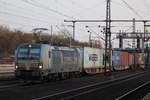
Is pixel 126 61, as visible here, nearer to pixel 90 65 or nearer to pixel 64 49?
pixel 90 65

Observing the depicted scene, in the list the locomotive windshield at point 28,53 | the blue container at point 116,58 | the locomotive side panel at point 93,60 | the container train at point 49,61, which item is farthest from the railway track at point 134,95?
the blue container at point 116,58

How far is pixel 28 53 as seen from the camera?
23.5 metres

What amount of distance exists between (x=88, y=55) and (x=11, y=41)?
2426 inches

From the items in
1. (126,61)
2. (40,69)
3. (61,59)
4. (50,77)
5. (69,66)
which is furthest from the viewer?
(126,61)

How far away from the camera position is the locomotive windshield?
2330 cm

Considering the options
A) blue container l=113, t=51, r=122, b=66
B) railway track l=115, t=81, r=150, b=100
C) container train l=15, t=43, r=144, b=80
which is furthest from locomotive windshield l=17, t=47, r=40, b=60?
blue container l=113, t=51, r=122, b=66

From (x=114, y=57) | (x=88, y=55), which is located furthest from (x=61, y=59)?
(x=114, y=57)

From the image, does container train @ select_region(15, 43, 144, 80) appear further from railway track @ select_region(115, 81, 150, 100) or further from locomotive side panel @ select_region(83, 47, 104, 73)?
railway track @ select_region(115, 81, 150, 100)

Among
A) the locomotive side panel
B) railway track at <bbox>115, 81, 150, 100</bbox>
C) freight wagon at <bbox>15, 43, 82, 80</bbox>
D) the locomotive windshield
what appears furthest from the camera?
the locomotive side panel

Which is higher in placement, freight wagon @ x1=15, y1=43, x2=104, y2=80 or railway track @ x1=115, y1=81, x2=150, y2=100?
freight wagon @ x1=15, y1=43, x2=104, y2=80

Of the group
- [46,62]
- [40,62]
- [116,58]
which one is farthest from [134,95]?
[116,58]

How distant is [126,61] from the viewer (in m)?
57.1

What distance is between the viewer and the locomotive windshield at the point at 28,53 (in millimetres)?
23297

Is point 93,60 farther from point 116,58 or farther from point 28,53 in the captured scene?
point 28,53
